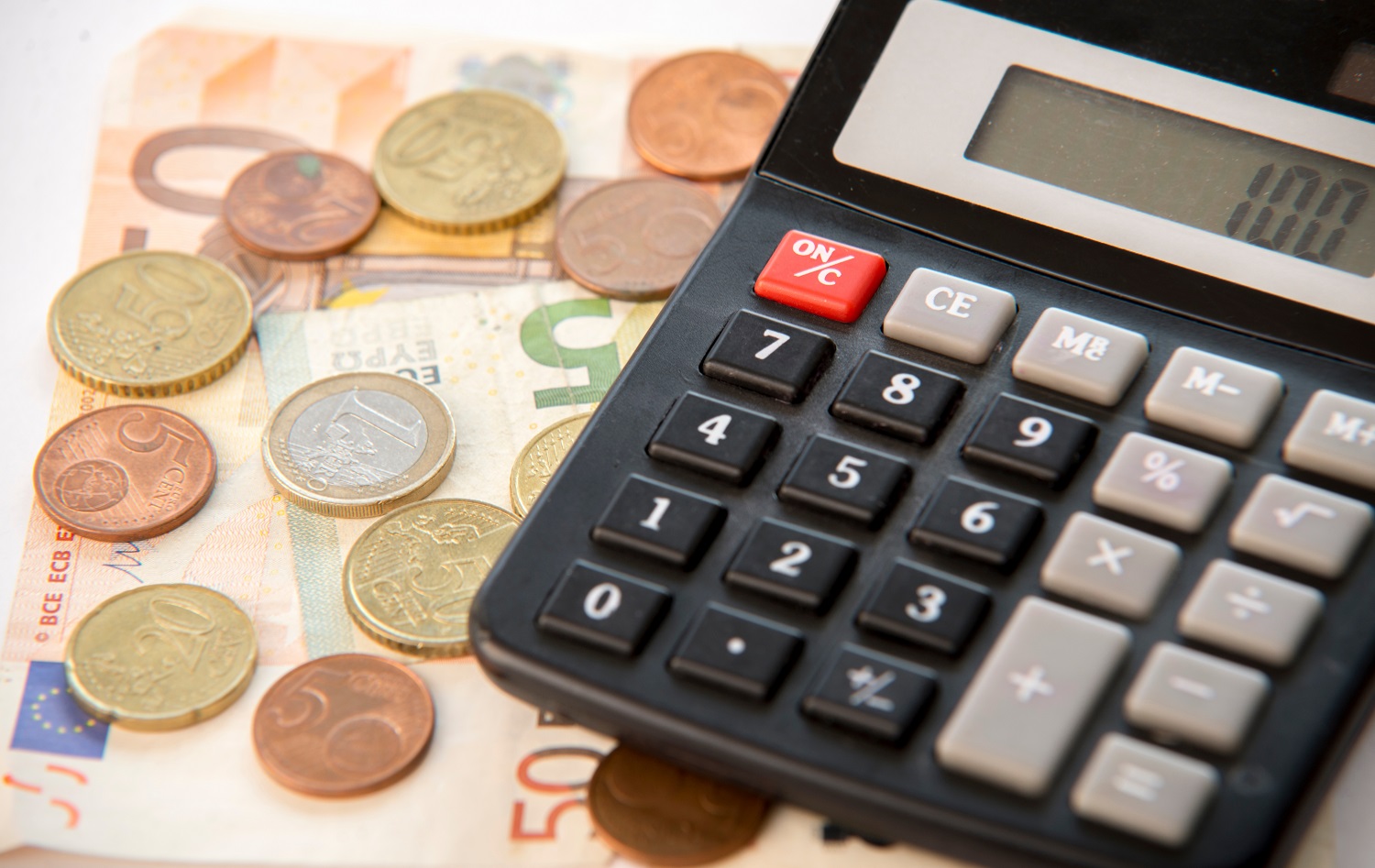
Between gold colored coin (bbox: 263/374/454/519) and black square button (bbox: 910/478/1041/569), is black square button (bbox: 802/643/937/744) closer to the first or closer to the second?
black square button (bbox: 910/478/1041/569)

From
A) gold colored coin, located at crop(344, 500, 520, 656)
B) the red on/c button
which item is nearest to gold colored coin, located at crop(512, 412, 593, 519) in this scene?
gold colored coin, located at crop(344, 500, 520, 656)

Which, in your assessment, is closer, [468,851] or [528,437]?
[468,851]

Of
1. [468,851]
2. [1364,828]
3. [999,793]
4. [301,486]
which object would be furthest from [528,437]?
[1364,828]

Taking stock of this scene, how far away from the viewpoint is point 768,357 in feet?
2.04

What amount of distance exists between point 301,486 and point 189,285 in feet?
0.56

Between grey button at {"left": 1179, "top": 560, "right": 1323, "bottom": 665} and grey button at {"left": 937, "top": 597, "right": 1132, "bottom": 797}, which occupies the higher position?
grey button at {"left": 1179, "top": 560, "right": 1323, "bottom": 665}

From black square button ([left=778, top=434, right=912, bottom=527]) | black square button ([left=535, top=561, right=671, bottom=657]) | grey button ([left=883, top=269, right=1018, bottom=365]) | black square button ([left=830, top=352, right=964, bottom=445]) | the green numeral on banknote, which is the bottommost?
the green numeral on banknote

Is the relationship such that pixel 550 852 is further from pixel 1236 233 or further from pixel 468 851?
pixel 1236 233

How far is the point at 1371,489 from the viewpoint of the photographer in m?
0.57

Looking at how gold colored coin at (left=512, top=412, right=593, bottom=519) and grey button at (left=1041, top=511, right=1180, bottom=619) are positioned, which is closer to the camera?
grey button at (left=1041, top=511, right=1180, bottom=619)

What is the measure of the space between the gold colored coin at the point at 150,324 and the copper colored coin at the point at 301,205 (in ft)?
0.12

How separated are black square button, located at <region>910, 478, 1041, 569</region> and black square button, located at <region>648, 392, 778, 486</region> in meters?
0.07

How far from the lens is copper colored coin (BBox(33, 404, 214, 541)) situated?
2.30 feet

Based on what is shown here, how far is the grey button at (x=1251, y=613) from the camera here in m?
0.53
